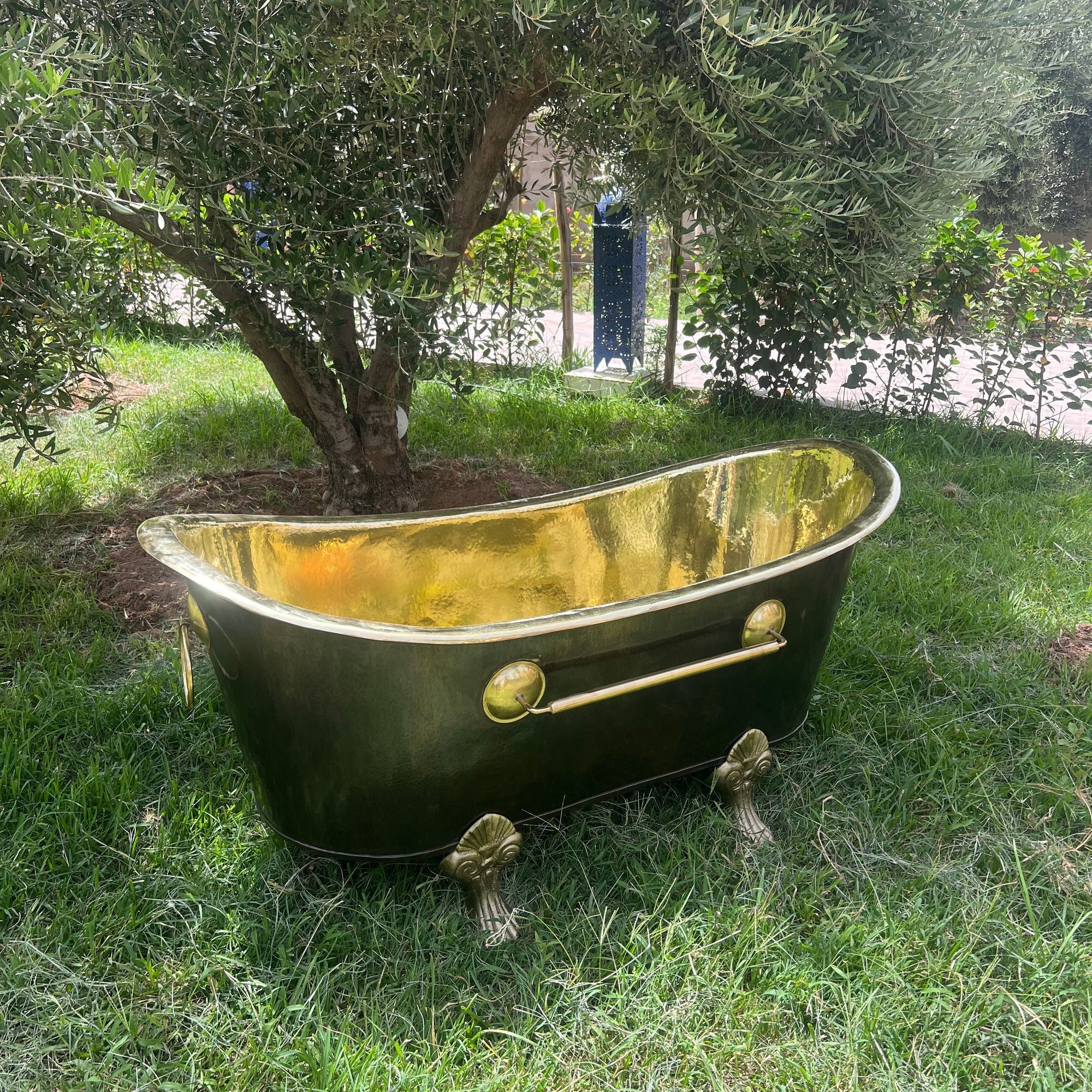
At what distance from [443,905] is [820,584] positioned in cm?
100

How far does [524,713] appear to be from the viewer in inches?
63.5

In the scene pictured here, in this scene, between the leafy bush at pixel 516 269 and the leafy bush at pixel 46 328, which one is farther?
the leafy bush at pixel 516 269

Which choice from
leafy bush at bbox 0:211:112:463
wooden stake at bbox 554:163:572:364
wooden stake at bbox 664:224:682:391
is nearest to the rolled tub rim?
leafy bush at bbox 0:211:112:463

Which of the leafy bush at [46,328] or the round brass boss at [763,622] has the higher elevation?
the leafy bush at [46,328]

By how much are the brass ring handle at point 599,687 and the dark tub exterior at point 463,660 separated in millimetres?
15

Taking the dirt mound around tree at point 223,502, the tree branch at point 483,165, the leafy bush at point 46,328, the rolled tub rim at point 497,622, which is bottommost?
the dirt mound around tree at point 223,502

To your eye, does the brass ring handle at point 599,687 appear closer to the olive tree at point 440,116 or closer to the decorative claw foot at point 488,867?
the decorative claw foot at point 488,867

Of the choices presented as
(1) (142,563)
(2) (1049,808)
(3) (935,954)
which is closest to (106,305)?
→ (1) (142,563)

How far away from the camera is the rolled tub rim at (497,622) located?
1464mm

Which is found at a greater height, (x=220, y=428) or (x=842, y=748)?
(x=220, y=428)

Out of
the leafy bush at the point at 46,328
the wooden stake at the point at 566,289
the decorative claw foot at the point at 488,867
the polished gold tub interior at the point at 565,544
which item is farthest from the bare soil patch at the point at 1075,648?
the wooden stake at the point at 566,289

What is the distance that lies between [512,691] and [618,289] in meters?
4.13

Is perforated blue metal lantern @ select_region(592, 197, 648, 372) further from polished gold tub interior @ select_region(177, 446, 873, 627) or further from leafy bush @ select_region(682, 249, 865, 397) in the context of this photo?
polished gold tub interior @ select_region(177, 446, 873, 627)

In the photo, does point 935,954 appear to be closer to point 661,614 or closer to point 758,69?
point 661,614
